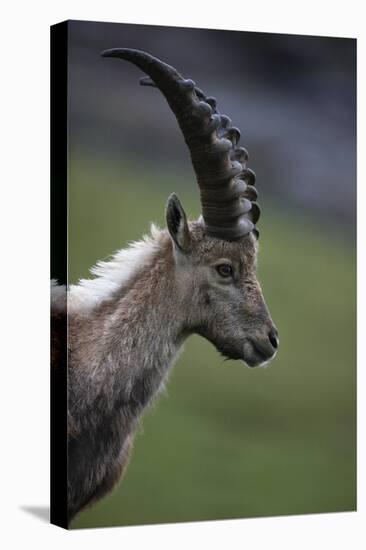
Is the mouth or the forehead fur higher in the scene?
the forehead fur

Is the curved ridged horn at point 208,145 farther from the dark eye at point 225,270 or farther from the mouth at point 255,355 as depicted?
the mouth at point 255,355

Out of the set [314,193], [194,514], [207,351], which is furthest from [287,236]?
[194,514]

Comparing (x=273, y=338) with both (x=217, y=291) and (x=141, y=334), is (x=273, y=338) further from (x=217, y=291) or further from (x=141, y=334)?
(x=141, y=334)

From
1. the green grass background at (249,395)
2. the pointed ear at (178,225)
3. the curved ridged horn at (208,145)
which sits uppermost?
the curved ridged horn at (208,145)

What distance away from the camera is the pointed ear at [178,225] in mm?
11164

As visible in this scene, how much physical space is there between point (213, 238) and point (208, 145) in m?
0.73

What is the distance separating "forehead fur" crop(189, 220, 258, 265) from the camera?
11.4m

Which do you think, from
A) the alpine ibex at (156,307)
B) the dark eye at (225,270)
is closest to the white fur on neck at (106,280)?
the alpine ibex at (156,307)

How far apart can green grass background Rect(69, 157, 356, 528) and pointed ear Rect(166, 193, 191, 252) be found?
258 mm

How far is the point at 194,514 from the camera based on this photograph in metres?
11.9

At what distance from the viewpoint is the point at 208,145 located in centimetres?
1127

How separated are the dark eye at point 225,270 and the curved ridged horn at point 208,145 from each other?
0.23m

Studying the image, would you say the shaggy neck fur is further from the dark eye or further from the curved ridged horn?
the curved ridged horn

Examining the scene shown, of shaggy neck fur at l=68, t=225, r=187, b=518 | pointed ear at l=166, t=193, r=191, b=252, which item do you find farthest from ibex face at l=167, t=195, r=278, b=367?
shaggy neck fur at l=68, t=225, r=187, b=518
